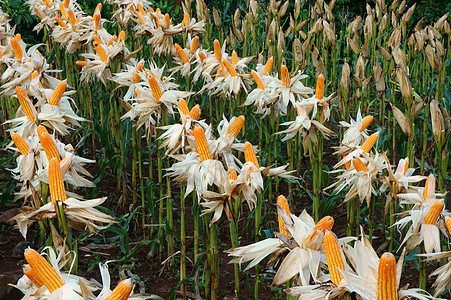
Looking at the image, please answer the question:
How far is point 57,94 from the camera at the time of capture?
2316 mm

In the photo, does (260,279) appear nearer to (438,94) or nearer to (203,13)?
(438,94)

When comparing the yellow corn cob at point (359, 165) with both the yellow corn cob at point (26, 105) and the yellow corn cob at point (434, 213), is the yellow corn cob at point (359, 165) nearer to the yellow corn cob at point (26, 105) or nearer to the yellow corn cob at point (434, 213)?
the yellow corn cob at point (434, 213)

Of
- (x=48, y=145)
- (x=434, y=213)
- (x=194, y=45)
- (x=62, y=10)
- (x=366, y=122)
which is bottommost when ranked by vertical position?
(x=434, y=213)

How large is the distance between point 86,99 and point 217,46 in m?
1.32

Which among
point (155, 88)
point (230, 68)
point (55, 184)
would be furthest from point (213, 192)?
point (230, 68)

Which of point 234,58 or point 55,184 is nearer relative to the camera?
point 55,184

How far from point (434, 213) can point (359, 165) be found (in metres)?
0.43

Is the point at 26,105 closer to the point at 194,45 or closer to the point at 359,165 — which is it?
the point at 359,165

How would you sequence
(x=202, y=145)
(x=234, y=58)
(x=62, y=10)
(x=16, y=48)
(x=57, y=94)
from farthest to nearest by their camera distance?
(x=62, y=10) → (x=234, y=58) → (x=16, y=48) → (x=57, y=94) → (x=202, y=145)

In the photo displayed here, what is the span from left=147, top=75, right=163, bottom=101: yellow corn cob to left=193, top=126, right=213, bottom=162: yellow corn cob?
→ 668 millimetres

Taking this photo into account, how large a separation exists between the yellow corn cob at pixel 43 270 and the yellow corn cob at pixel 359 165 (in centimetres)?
135

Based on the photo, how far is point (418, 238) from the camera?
1.94 m

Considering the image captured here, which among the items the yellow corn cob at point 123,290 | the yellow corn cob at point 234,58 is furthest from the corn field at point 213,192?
the yellow corn cob at point 234,58

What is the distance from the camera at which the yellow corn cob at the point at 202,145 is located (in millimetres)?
1843
